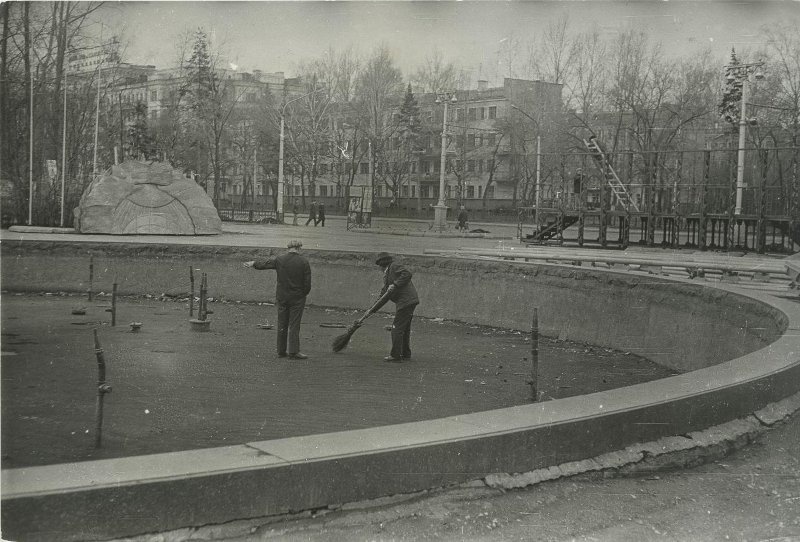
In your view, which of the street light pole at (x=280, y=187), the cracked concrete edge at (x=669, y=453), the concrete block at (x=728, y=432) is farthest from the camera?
the street light pole at (x=280, y=187)

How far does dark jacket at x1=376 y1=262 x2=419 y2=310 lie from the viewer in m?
11.0

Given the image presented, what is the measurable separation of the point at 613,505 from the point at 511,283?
10.3 metres

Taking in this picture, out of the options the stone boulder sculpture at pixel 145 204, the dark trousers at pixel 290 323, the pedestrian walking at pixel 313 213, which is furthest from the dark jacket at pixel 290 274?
the stone boulder sculpture at pixel 145 204

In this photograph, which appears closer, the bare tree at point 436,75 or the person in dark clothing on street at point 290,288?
the bare tree at point 436,75

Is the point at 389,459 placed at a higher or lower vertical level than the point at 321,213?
lower

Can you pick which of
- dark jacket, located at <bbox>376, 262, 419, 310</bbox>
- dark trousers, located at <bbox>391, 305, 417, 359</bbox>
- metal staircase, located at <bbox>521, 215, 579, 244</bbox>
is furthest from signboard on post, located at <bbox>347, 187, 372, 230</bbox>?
metal staircase, located at <bbox>521, 215, 579, 244</bbox>

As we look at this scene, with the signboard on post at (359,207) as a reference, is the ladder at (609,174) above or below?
above

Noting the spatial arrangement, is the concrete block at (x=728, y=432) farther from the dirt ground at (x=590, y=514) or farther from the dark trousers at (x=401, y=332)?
the dark trousers at (x=401, y=332)

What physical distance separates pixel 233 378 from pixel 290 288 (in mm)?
1570

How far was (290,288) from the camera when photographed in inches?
433

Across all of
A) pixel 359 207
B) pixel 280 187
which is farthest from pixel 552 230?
pixel 359 207

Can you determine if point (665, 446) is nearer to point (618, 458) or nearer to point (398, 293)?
point (618, 458)

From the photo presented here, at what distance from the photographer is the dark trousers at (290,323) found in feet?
36.7

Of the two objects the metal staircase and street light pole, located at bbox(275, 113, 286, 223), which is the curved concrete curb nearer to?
street light pole, located at bbox(275, 113, 286, 223)
